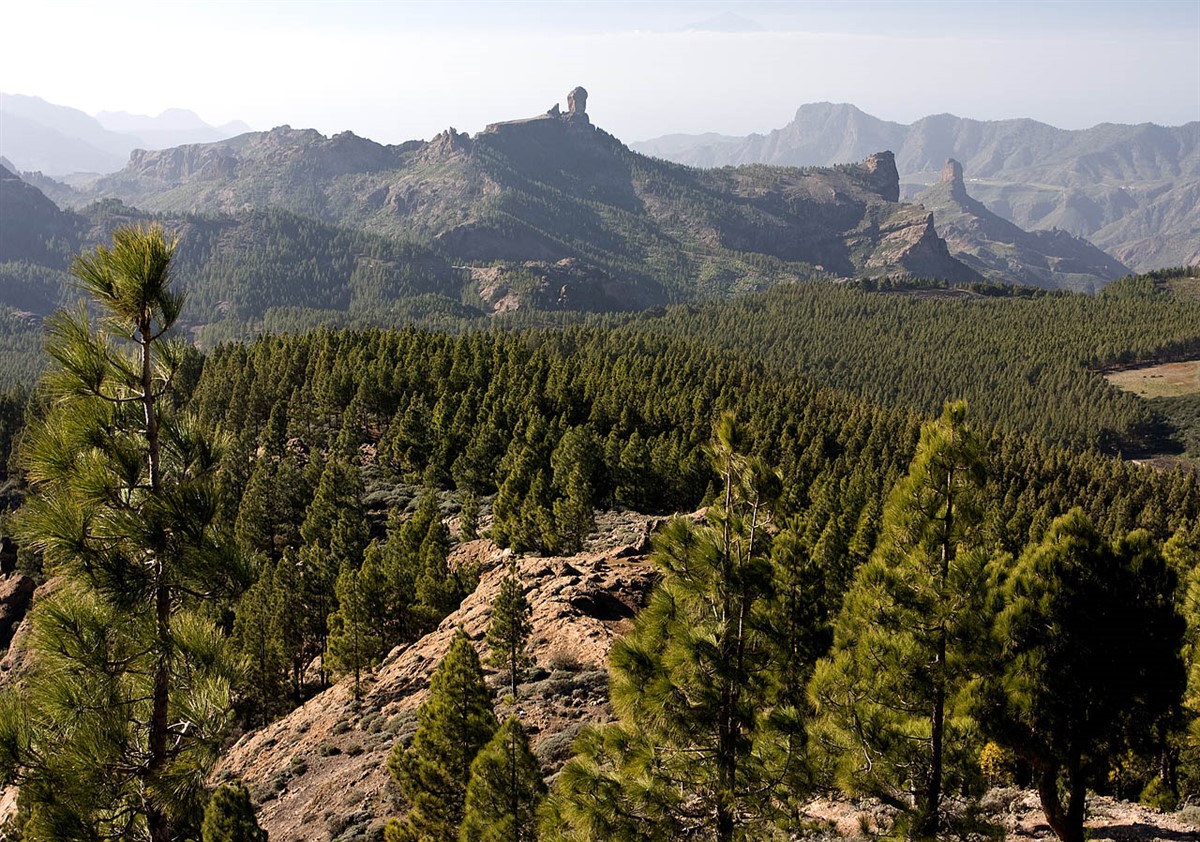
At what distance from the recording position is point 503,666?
37188 mm

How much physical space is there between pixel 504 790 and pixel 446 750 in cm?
510

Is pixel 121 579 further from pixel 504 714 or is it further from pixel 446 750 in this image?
pixel 504 714

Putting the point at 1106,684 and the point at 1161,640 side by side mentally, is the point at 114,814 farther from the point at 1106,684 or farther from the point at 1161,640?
the point at 1161,640

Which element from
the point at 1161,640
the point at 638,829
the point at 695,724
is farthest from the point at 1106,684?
the point at 638,829

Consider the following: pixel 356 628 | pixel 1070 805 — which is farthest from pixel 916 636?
pixel 356 628

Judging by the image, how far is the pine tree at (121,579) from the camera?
360 inches

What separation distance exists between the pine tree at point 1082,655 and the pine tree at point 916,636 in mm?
2330

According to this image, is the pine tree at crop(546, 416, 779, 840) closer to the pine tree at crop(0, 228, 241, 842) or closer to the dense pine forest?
the dense pine forest

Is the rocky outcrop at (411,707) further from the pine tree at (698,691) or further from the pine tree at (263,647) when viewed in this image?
the pine tree at (698,691)

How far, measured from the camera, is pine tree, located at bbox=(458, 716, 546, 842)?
21250 mm

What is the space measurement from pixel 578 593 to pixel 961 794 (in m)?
28.8

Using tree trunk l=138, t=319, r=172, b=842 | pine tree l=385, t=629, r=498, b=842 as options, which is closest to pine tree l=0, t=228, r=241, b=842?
tree trunk l=138, t=319, r=172, b=842

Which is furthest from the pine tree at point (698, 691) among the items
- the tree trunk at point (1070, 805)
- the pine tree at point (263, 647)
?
the pine tree at point (263, 647)

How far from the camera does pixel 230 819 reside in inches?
→ 906
